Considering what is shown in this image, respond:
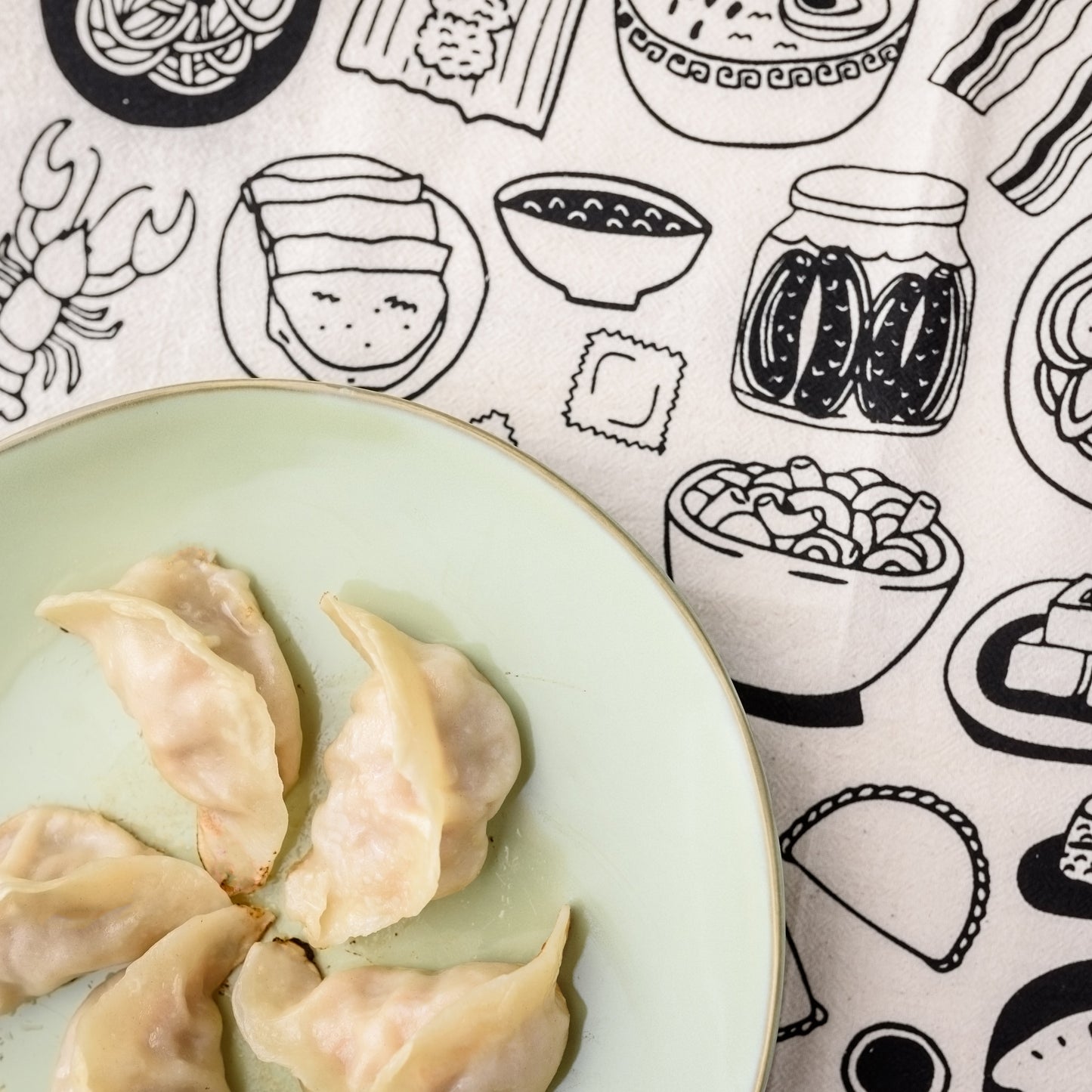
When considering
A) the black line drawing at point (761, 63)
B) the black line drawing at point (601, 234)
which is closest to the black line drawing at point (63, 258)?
the black line drawing at point (601, 234)

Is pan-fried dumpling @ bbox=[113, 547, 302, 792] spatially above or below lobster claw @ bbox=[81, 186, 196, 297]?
below

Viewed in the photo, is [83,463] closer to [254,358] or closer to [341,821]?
[254,358]

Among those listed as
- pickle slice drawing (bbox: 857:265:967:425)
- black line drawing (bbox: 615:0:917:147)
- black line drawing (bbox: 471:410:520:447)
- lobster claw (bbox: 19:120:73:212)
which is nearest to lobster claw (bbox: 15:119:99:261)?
lobster claw (bbox: 19:120:73:212)

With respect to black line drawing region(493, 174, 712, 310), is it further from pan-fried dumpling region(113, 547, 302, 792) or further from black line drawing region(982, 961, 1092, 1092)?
black line drawing region(982, 961, 1092, 1092)

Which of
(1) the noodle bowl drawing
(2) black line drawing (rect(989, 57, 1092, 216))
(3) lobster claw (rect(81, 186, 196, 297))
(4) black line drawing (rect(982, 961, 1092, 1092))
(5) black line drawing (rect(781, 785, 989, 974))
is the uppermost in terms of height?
(2) black line drawing (rect(989, 57, 1092, 216))

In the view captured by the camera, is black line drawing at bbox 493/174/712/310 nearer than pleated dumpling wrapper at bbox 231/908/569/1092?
No

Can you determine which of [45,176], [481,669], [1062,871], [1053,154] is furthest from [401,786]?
[1053,154]
